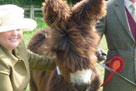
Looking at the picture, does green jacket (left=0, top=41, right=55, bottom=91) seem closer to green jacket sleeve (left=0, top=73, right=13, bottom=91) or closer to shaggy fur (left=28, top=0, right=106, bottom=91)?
green jacket sleeve (left=0, top=73, right=13, bottom=91)

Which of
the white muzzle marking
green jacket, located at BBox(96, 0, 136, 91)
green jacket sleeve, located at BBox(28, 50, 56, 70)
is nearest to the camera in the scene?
the white muzzle marking

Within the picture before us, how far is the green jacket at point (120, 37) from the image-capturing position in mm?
3787

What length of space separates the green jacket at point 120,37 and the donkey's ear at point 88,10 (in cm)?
26

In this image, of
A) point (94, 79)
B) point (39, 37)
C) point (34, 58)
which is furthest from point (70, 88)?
point (39, 37)

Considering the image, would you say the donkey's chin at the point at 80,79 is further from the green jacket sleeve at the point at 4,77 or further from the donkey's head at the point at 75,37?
the green jacket sleeve at the point at 4,77

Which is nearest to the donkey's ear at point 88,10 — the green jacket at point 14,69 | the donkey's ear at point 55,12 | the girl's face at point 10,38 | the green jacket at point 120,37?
the donkey's ear at point 55,12

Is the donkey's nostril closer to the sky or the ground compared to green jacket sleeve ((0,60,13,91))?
closer to the ground

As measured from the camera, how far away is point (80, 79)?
322cm

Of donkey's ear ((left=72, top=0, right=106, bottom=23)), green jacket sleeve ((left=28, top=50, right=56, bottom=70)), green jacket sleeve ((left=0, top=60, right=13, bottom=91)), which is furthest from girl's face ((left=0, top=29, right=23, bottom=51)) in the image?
donkey's ear ((left=72, top=0, right=106, bottom=23))

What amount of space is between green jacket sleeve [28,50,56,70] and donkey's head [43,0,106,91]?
0.59 feet

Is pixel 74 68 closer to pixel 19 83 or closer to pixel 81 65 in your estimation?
pixel 81 65

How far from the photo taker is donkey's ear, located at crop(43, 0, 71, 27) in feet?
11.1

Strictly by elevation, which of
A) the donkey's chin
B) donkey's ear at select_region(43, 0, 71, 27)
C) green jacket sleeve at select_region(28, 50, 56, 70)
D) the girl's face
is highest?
donkey's ear at select_region(43, 0, 71, 27)

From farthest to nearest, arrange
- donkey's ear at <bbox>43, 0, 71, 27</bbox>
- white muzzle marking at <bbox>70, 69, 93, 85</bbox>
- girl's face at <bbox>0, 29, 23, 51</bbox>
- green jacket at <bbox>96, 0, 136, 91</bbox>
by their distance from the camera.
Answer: green jacket at <bbox>96, 0, 136, 91</bbox> → donkey's ear at <bbox>43, 0, 71, 27</bbox> → white muzzle marking at <bbox>70, 69, 93, 85</bbox> → girl's face at <bbox>0, 29, 23, 51</bbox>
